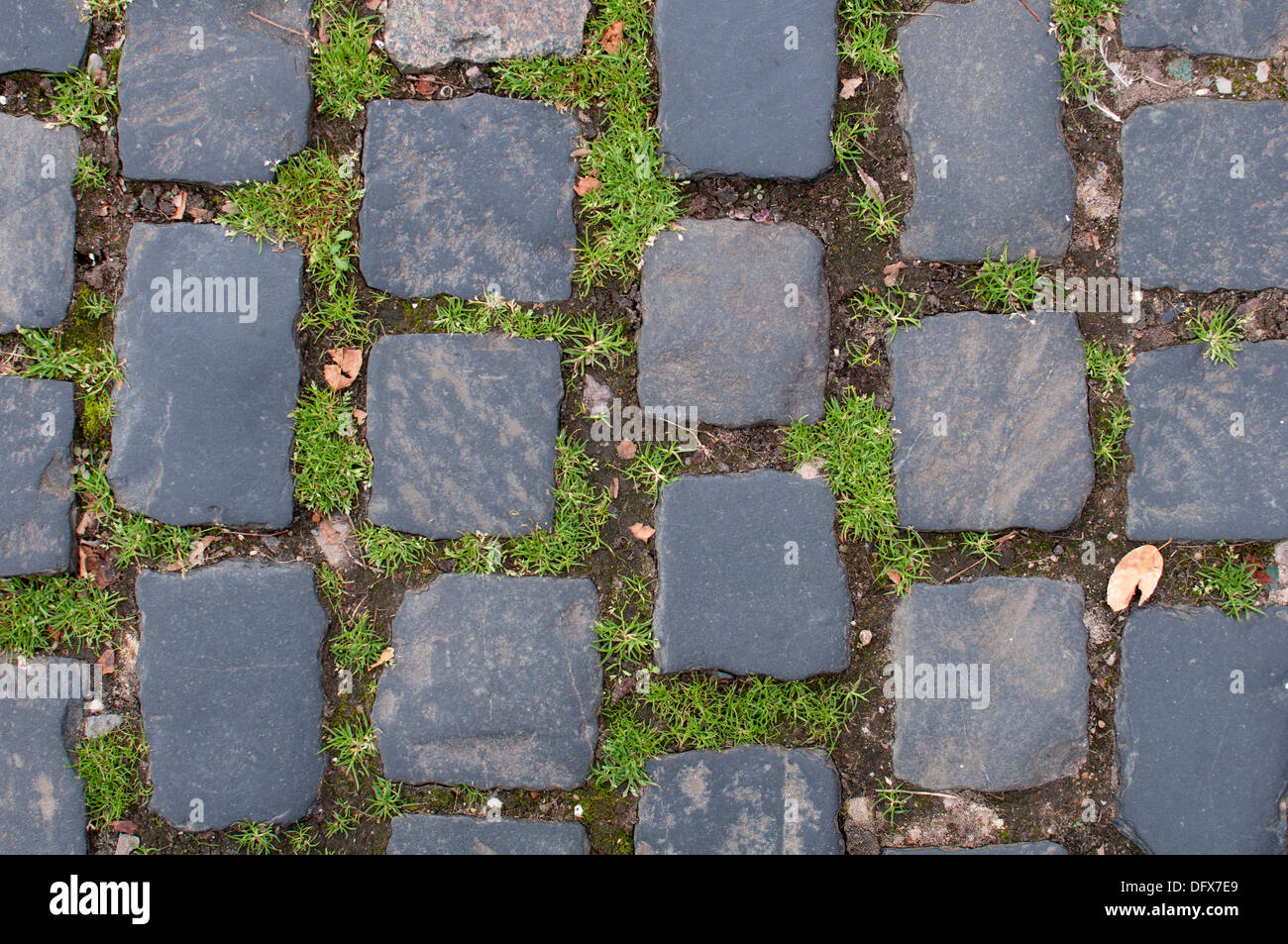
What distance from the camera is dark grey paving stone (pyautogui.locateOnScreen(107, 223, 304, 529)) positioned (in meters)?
2.86

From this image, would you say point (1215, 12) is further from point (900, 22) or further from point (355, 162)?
point (355, 162)

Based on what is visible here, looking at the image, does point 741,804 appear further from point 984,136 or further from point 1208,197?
point 1208,197

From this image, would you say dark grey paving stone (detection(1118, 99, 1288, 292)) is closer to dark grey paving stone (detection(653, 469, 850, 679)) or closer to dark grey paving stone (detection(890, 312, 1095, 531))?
dark grey paving stone (detection(890, 312, 1095, 531))

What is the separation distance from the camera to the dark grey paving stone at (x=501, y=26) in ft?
9.57

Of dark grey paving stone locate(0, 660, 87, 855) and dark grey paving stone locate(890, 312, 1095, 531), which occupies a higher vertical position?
dark grey paving stone locate(890, 312, 1095, 531)

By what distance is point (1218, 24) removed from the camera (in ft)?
9.59

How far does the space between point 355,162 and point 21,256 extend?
104 cm

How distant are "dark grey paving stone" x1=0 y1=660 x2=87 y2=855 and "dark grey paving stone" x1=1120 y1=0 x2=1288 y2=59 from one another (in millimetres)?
3854

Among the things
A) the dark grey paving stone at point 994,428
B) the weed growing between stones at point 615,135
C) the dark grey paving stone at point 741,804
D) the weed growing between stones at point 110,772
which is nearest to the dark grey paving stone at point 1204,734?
the dark grey paving stone at point 994,428

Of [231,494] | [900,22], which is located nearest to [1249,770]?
[900,22]

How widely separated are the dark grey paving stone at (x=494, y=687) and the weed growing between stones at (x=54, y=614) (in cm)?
88

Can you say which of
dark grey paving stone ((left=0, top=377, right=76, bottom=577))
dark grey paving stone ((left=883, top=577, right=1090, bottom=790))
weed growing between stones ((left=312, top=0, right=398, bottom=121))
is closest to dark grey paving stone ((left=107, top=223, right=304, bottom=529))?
dark grey paving stone ((left=0, top=377, right=76, bottom=577))

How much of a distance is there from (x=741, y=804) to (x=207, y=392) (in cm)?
200

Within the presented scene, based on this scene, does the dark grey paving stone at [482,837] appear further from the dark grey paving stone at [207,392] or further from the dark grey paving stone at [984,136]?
the dark grey paving stone at [984,136]
